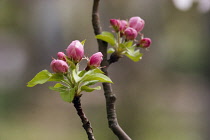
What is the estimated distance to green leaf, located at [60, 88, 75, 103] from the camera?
484 millimetres

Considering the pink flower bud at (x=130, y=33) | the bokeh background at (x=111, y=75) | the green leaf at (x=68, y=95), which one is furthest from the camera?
the bokeh background at (x=111, y=75)

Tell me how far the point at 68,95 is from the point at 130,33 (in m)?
0.22

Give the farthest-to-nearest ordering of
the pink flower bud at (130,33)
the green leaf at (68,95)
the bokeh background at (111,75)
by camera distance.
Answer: the bokeh background at (111,75) → the pink flower bud at (130,33) → the green leaf at (68,95)

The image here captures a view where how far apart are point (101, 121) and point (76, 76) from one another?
3554 millimetres

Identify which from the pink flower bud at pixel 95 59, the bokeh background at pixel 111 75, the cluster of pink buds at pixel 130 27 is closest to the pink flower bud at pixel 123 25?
the cluster of pink buds at pixel 130 27

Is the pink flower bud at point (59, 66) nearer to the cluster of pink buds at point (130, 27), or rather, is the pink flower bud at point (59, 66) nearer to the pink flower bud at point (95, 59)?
the pink flower bud at point (95, 59)

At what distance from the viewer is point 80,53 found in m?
0.51

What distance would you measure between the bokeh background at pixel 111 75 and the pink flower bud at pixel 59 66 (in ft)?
8.34

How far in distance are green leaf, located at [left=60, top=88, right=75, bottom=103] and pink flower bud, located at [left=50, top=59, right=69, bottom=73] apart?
0.10 feet

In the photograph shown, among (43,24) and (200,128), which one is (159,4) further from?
(43,24)

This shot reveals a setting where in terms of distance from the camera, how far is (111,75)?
392 cm

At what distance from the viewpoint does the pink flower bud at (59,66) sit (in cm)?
48

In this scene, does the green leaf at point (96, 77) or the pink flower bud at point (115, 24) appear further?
the pink flower bud at point (115, 24)

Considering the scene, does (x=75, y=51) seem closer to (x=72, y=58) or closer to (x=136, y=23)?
(x=72, y=58)
